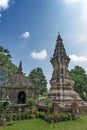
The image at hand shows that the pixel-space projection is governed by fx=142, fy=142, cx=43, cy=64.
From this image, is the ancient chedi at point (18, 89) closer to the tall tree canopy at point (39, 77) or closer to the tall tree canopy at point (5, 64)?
the tall tree canopy at point (5, 64)

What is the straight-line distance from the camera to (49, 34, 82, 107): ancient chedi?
86.6ft

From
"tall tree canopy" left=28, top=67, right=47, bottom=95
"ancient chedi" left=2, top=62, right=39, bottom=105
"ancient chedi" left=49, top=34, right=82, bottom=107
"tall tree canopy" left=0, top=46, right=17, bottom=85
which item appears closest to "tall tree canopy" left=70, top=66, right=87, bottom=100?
"tall tree canopy" left=28, top=67, right=47, bottom=95

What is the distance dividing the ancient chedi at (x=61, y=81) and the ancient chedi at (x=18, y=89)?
4.27 metres

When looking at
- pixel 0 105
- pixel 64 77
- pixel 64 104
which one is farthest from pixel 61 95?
pixel 0 105

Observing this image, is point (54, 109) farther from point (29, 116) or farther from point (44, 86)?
point (44, 86)

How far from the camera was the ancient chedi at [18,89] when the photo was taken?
82.7 feet

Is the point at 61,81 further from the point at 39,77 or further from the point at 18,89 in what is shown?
the point at 39,77

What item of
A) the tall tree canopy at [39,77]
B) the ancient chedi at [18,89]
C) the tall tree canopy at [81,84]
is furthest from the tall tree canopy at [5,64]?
the tall tree canopy at [81,84]

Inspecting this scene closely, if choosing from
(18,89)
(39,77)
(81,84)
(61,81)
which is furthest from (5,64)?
(81,84)

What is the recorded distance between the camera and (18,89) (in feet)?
83.6

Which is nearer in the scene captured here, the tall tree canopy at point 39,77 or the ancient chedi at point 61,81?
the ancient chedi at point 61,81

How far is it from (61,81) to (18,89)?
8.86m

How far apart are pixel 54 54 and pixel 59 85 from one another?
778 centimetres

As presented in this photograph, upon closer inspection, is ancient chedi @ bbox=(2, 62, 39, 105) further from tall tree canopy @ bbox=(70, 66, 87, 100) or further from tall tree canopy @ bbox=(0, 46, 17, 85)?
tall tree canopy @ bbox=(70, 66, 87, 100)
